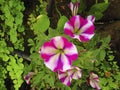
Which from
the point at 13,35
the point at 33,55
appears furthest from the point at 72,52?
the point at 13,35

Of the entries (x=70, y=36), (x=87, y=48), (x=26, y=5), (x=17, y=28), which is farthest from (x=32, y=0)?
(x=70, y=36)

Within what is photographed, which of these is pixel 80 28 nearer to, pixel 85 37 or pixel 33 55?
pixel 85 37

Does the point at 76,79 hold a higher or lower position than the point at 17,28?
lower

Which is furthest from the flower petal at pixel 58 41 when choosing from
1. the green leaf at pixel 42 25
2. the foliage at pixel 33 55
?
the foliage at pixel 33 55

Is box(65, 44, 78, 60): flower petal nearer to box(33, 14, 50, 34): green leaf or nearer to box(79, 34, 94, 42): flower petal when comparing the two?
box(79, 34, 94, 42): flower petal

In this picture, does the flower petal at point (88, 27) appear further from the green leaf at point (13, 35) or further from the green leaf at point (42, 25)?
the green leaf at point (13, 35)

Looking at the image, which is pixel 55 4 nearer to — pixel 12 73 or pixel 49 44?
pixel 12 73

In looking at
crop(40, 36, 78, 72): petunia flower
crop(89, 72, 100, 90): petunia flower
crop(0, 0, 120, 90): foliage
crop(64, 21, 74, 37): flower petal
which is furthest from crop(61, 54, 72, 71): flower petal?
crop(89, 72, 100, 90): petunia flower
